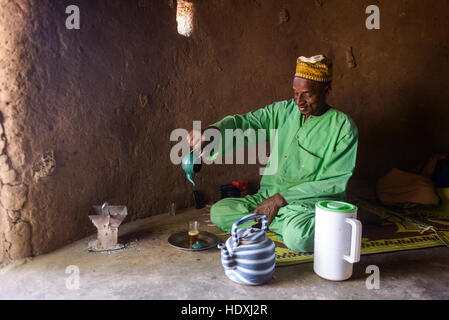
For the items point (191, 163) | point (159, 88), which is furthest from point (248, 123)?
point (159, 88)

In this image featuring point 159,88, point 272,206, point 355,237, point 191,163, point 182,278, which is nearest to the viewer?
point 355,237

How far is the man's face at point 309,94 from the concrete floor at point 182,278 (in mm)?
1128

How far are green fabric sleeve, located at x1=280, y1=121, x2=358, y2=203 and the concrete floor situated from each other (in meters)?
0.51

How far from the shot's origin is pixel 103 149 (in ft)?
9.44

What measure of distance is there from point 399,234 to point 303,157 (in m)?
1.06

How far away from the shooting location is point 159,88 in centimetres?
329

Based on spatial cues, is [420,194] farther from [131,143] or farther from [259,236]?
[131,143]

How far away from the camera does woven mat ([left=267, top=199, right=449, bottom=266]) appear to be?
8.32 ft

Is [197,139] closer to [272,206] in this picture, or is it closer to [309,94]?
[272,206]

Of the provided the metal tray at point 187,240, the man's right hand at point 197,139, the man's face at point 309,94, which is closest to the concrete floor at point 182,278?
the metal tray at point 187,240

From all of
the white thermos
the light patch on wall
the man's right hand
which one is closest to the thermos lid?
the white thermos

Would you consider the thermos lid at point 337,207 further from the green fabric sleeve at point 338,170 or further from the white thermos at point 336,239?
the green fabric sleeve at point 338,170

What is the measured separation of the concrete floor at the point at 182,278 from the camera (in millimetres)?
1981

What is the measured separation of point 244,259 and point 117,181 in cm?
147
